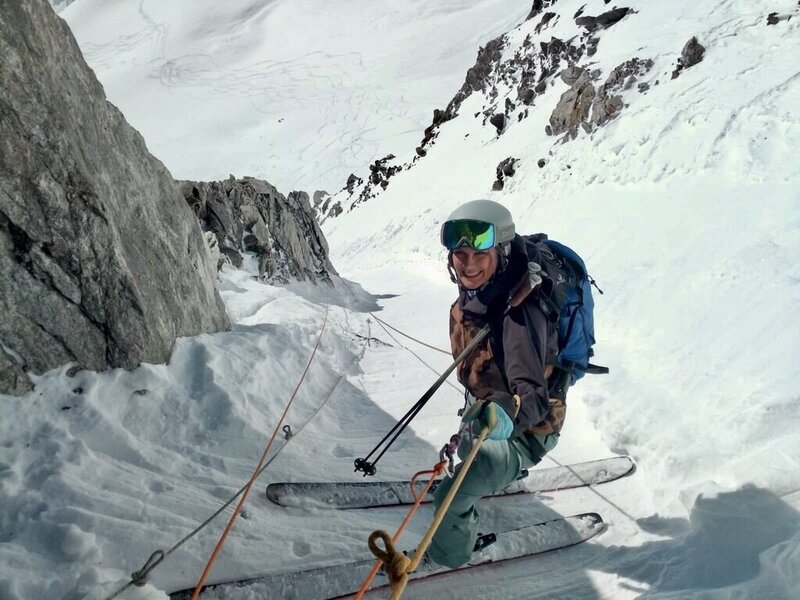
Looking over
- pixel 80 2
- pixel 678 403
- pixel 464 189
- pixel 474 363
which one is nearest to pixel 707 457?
pixel 678 403

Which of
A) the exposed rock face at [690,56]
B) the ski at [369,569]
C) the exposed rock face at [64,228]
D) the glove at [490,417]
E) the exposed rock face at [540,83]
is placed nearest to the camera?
the glove at [490,417]

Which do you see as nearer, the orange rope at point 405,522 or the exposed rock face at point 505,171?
the orange rope at point 405,522

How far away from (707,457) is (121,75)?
7649 cm

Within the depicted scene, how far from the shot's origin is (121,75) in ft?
219

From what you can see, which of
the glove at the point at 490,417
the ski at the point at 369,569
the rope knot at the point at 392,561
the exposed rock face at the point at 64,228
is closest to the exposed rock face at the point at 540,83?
the exposed rock face at the point at 64,228

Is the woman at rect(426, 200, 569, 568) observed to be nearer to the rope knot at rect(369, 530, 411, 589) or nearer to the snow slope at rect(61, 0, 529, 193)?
the rope knot at rect(369, 530, 411, 589)

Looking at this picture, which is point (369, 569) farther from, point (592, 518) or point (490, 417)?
point (592, 518)

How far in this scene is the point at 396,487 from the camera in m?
4.32

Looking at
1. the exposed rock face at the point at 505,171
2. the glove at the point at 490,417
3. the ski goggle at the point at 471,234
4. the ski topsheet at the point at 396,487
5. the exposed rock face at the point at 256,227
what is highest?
the exposed rock face at the point at 505,171

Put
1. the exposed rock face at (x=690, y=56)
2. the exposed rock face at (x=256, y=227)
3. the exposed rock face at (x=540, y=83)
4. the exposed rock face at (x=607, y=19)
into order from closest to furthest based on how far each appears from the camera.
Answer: the exposed rock face at (x=256, y=227) < the exposed rock face at (x=690, y=56) < the exposed rock face at (x=540, y=83) < the exposed rock face at (x=607, y=19)

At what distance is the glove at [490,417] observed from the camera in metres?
2.49

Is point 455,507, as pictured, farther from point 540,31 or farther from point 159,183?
point 540,31

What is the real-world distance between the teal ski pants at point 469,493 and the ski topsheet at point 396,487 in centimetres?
Answer: 107

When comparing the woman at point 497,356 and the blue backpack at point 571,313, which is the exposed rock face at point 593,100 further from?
the woman at point 497,356
